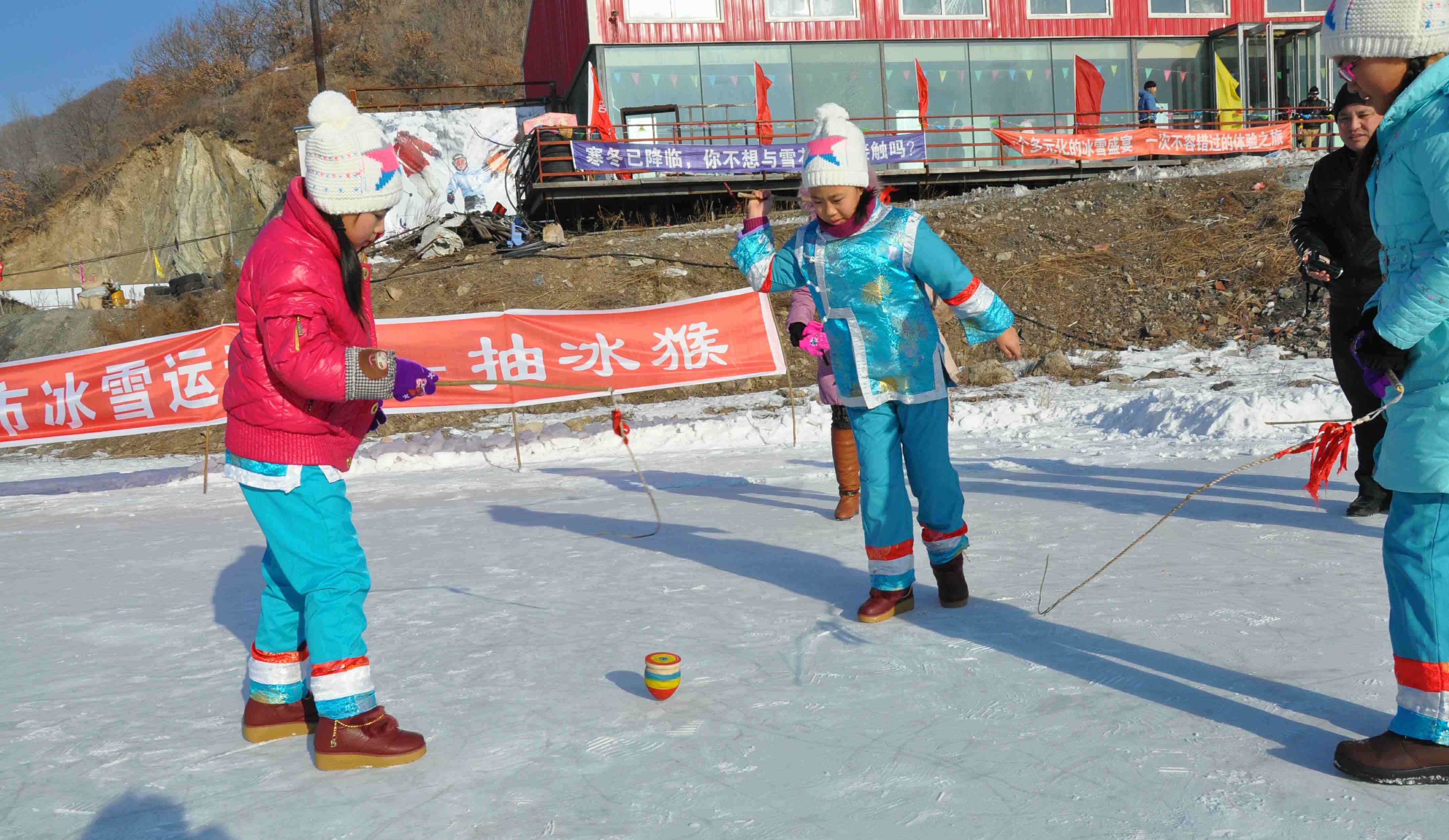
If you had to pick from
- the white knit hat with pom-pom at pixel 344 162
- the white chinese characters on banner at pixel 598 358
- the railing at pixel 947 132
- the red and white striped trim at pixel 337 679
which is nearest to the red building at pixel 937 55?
the railing at pixel 947 132

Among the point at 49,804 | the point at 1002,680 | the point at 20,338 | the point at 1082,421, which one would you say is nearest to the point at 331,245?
the point at 49,804

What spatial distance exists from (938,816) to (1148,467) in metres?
4.68

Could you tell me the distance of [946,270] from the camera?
3.71m

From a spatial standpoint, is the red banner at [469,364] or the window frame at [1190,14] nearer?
the red banner at [469,364]

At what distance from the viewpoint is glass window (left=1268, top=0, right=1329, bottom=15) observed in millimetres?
23750

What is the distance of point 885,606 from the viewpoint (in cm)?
388

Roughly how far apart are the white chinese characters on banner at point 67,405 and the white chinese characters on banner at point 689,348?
4.22 metres

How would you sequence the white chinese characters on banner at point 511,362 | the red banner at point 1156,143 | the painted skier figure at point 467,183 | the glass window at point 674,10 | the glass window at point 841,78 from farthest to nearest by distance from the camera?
1. the painted skier figure at point 467,183
2. the glass window at point 841,78
3. the glass window at point 674,10
4. the red banner at point 1156,143
5. the white chinese characters on banner at point 511,362

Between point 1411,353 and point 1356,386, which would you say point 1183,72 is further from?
point 1411,353

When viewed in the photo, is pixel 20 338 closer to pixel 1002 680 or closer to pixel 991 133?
pixel 991 133

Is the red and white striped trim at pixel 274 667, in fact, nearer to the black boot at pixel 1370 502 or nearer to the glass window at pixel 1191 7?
the black boot at pixel 1370 502

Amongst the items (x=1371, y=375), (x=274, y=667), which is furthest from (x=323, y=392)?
(x=1371, y=375)

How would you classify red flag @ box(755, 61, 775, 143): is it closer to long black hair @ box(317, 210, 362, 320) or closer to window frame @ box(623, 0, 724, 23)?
window frame @ box(623, 0, 724, 23)

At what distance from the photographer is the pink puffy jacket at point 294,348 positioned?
264 centimetres
